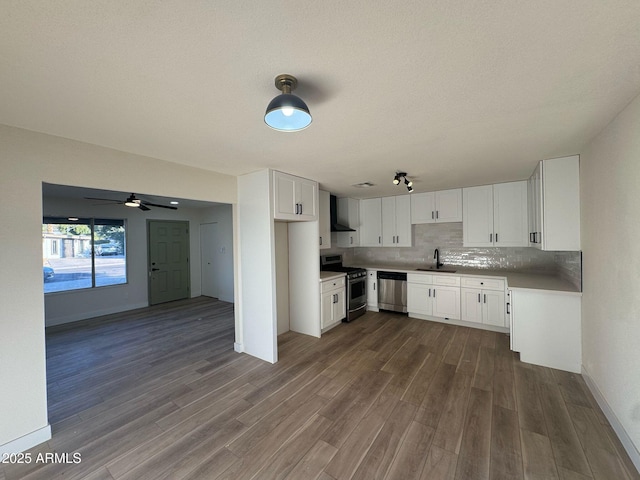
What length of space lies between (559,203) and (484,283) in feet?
5.25

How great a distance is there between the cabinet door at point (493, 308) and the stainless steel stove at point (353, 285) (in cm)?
200

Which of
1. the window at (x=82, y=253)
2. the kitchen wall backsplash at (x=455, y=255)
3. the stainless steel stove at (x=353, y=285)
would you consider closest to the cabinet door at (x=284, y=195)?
the stainless steel stove at (x=353, y=285)

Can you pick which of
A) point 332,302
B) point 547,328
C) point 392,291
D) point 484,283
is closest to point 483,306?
point 484,283

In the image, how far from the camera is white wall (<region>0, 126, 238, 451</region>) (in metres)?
1.86

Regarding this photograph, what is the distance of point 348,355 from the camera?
11.0 feet

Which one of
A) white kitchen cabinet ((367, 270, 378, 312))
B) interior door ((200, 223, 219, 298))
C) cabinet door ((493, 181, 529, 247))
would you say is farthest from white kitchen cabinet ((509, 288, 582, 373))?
interior door ((200, 223, 219, 298))

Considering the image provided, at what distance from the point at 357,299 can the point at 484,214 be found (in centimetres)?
264

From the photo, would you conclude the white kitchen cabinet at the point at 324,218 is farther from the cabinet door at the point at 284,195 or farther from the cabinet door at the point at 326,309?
the cabinet door at the point at 284,195

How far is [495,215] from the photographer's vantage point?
423 cm

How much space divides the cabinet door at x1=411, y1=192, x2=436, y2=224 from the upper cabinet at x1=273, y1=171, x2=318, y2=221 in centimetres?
220

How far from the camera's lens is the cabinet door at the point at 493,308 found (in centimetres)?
389

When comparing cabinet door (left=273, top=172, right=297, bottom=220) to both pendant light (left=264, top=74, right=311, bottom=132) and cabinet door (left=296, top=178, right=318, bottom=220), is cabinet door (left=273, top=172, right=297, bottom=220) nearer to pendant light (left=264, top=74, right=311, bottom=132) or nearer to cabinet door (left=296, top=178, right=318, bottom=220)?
cabinet door (left=296, top=178, right=318, bottom=220)

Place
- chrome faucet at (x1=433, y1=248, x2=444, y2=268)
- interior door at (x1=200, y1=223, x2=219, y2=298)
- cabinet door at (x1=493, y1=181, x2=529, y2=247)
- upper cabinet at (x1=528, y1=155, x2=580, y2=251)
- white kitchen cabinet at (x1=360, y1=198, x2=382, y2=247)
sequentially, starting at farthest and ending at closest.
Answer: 1. interior door at (x1=200, y1=223, x2=219, y2=298)
2. white kitchen cabinet at (x1=360, y1=198, x2=382, y2=247)
3. chrome faucet at (x1=433, y1=248, x2=444, y2=268)
4. cabinet door at (x1=493, y1=181, x2=529, y2=247)
5. upper cabinet at (x1=528, y1=155, x2=580, y2=251)

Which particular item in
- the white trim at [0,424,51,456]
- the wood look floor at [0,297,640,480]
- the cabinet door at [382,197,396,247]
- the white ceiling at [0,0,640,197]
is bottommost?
the wood look floor at [0,297,640,480]
